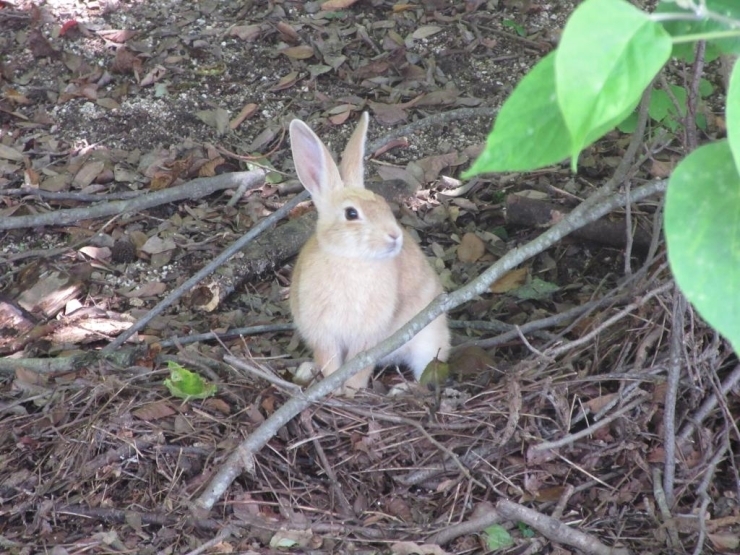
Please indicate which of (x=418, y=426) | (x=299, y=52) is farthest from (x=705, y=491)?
(x=299, y=52)

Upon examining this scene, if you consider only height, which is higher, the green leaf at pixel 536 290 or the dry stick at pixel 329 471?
the dry stick at pixel 329 471

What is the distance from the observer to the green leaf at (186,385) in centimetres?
416

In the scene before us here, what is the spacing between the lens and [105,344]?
509 centimetres

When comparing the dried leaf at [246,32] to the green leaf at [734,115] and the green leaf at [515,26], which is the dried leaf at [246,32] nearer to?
the green leaf at [515,26]

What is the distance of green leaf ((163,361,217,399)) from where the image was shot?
13.6ft

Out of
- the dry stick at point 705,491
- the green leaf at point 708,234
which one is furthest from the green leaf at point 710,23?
the dry stick at point 705,491

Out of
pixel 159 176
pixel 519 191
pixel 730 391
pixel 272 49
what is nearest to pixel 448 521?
pixel 730 391

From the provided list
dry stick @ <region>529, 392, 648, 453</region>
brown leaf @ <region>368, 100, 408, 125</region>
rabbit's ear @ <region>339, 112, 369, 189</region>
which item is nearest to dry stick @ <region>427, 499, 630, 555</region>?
dry stick @ <region>529, 392, 648, 453</region>

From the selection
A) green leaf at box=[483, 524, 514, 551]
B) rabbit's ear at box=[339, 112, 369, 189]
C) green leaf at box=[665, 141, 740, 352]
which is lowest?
green leaf at box=[483, 524, 514, 551]

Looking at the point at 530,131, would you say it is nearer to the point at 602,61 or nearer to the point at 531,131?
the point at 531,131

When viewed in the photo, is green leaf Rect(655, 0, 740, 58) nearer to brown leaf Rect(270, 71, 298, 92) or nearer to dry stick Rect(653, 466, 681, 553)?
dry stick Rect(653, 466, 681, 553)

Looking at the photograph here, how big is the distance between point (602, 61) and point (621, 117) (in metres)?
0.19

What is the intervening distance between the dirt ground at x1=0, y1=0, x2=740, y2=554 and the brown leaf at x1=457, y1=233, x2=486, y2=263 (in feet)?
0.04

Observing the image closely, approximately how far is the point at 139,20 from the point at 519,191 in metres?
3.82
